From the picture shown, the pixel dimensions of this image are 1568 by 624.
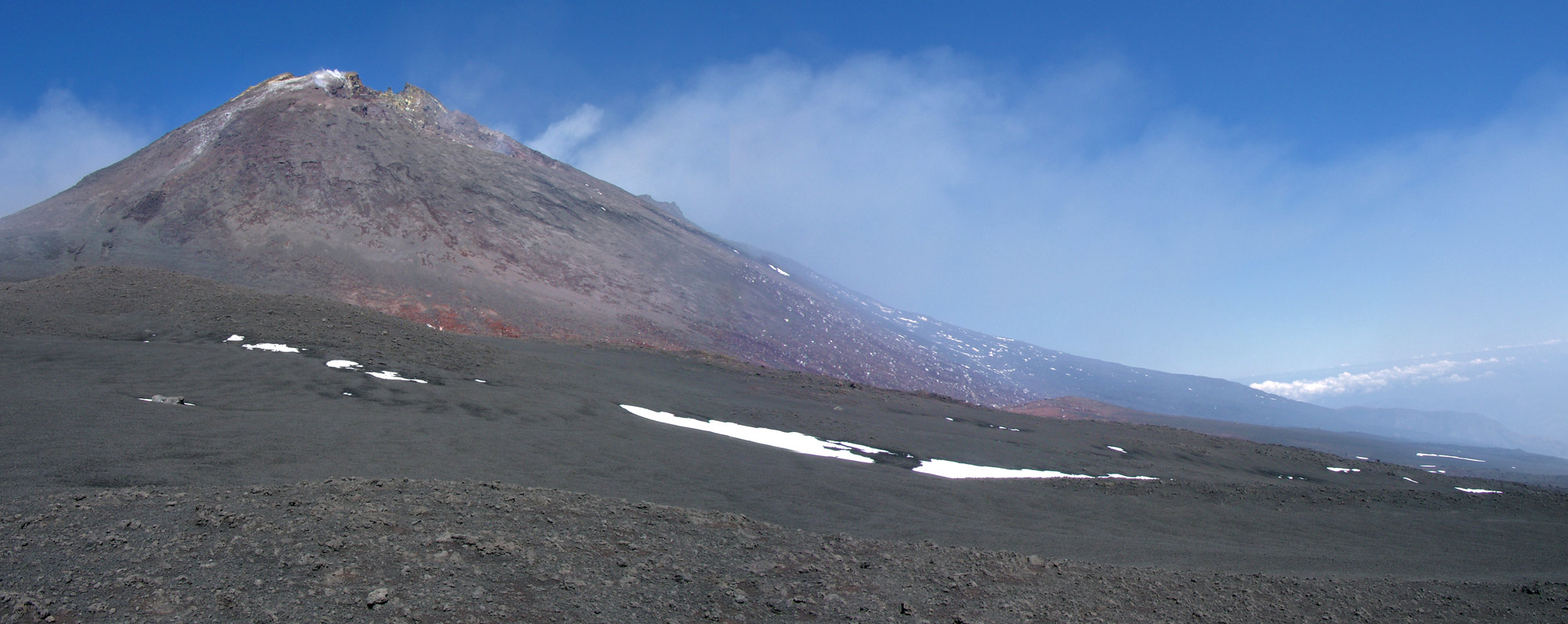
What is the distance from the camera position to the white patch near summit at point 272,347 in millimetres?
17391

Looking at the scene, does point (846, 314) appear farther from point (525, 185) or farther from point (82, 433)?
point (82, 433)

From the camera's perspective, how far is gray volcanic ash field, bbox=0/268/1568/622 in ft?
18.0

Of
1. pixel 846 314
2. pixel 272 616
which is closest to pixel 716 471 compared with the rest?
pixel 272 616

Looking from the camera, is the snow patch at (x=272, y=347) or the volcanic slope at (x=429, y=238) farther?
the volcanic slope at (x=429, y=238)

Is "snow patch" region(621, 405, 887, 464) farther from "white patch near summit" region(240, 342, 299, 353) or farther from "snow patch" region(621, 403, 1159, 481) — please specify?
"white patch near summit" region(240, 342, 299, 353)

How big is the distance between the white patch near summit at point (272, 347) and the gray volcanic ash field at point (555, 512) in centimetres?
22

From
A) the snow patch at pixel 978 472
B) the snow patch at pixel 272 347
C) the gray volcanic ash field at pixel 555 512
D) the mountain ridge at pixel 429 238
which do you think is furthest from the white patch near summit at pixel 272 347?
the mountain ridge at pixel 429 238

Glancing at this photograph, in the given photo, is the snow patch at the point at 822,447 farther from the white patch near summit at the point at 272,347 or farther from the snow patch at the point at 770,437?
the white patch near summit at the point at 272,347

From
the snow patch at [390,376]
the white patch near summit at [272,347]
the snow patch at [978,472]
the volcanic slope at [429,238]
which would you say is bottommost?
the snow patch at [978,472]

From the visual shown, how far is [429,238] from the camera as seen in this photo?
44562mm

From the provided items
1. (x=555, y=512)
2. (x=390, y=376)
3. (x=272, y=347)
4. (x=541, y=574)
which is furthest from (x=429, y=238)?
(x=541, y=574)

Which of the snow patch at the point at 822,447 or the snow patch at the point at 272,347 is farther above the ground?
the snow patch at the point at 272,347

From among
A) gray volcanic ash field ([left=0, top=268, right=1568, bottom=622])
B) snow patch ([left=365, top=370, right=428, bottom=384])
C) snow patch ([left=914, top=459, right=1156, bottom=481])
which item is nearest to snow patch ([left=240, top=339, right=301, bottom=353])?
gray volcanic ash field ([left=0, top=268, right=1568, bottom=622])

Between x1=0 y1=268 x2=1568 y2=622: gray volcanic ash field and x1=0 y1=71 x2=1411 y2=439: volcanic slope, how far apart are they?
1770 centimetres
